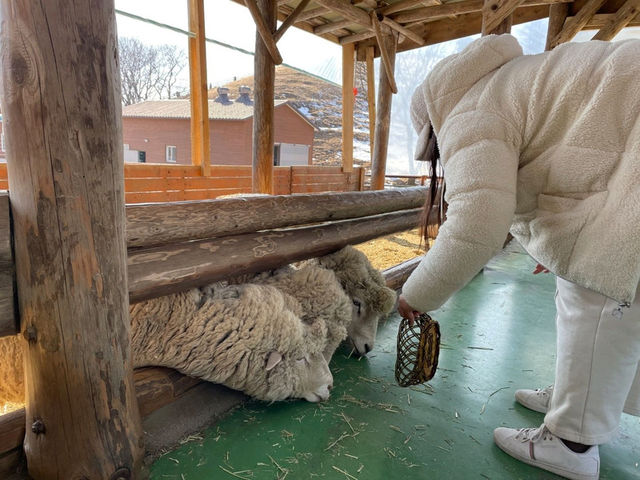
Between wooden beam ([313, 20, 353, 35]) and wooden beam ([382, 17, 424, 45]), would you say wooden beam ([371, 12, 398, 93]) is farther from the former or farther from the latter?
wooden beam ([313, 20, 353, 35])

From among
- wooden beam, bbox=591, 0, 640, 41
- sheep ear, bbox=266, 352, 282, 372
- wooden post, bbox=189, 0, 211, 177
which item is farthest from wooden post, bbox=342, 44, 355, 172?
sheep ear, bbox=266, 352, 282, 372

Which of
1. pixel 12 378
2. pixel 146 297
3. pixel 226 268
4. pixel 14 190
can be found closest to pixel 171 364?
pixel 146 297

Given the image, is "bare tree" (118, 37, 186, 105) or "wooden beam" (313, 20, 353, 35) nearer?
"wooden beam" (313, 20, 353, 35)

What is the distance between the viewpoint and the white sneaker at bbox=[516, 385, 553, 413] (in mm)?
2506

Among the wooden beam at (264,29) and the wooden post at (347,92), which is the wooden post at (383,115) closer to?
the wooden post at (347,92)

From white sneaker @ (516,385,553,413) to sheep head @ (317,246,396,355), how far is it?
3.44 ft

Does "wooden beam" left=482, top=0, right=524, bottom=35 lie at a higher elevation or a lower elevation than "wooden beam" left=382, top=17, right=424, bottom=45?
lower

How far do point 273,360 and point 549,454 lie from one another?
1.41 meters

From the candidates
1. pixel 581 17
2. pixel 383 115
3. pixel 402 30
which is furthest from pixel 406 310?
pixel 383 115

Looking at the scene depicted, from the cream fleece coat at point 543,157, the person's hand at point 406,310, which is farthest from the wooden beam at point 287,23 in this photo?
the person's hand at point 406,310

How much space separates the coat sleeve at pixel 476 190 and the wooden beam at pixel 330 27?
732 cm

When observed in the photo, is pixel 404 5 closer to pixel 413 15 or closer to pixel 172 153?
pixel 413 15

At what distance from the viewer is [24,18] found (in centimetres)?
129

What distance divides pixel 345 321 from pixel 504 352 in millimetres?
1368
